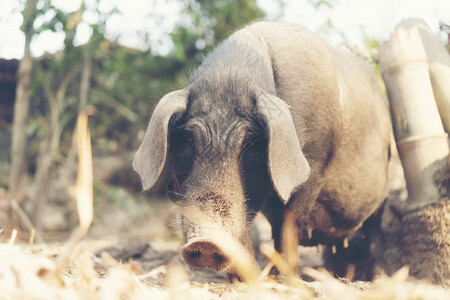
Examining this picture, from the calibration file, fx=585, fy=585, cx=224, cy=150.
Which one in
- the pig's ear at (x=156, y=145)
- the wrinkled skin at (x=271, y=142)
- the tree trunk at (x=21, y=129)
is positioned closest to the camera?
the wrinkled skin at (x=271, y=142)

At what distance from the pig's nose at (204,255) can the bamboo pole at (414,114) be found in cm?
167

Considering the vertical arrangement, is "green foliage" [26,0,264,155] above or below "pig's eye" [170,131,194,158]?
below

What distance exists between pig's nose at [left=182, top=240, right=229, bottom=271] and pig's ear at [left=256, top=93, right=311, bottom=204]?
41cm

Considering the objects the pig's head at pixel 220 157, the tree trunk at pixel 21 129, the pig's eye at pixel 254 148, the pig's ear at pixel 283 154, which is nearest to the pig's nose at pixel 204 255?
the pig's head at pixel 220 157

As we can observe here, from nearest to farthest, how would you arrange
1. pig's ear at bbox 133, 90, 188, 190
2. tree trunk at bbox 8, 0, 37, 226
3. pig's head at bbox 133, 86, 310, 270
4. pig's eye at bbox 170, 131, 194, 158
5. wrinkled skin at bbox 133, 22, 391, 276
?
pig's head at bbox 133, 86, 310, 270 < wrinkled skin at bbox 133, 22, 391, 276 < pig's ear at bbox 133, 90, 188, 190 < pig's eye at bbox 170, 131, 194, 158 < tree trunk at bbox 8, 0, 37, 226

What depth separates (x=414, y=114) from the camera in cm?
381

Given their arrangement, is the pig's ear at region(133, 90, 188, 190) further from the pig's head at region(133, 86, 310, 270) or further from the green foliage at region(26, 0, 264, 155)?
the green foliage at region(26, 0, 264, 155)

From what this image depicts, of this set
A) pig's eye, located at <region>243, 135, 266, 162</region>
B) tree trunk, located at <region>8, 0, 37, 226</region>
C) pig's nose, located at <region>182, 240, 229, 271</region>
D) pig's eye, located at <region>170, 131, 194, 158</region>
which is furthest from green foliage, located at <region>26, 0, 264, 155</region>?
pig's nose, located at <region>182, 240, 229, 271</region>

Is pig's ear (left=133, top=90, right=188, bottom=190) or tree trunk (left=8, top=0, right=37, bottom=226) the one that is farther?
tree trunk (left=8, top=0, right=37, bottom=226)

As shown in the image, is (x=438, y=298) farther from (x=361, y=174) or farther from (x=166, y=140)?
(x=361, y=174)

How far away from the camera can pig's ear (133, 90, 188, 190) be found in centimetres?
274

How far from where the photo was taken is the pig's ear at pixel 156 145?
9.00ft

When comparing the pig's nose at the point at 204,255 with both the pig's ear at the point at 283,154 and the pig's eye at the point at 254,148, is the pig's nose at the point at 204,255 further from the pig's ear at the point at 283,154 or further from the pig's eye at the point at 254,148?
the pig's eye at the point at 254,148

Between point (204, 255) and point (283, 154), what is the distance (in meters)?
0.61
